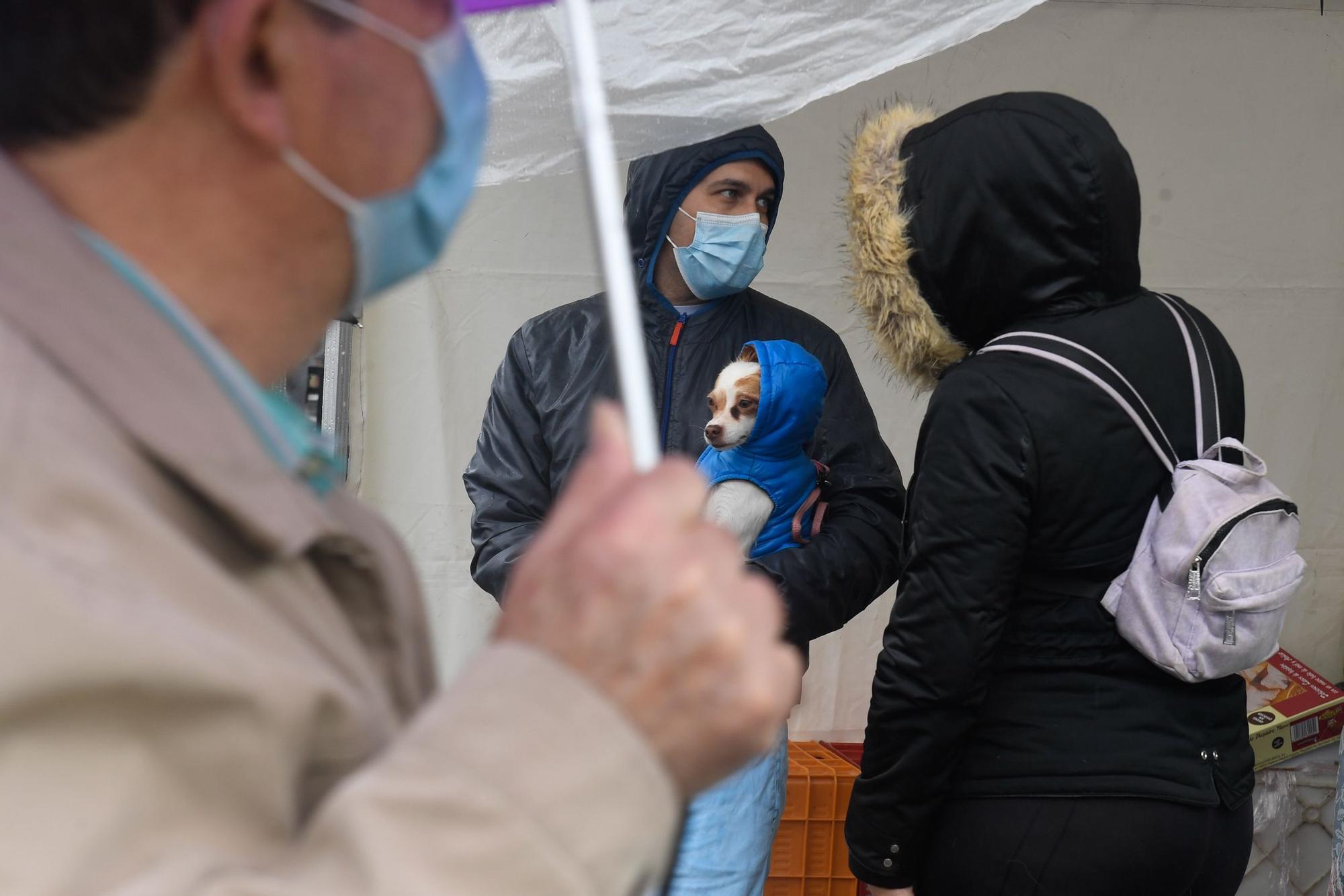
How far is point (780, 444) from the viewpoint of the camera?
2.39 metres

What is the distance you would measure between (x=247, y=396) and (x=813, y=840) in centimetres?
282

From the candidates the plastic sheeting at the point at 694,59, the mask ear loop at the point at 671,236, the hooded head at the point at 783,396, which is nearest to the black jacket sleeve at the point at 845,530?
the hooded head at the point at 783,396

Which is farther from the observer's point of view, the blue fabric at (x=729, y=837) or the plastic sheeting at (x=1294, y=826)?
the plastic sheeting at (x=1294, y=826)

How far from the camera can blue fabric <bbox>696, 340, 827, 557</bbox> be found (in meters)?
2.32

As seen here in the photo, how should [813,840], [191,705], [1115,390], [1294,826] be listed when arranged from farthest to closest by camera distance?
1. [1294,826]
2. [813,840]
3. [1115,390]
4. [191,705]

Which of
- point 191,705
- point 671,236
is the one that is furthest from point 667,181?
point 191,705

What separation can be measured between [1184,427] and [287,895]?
1.60 meters

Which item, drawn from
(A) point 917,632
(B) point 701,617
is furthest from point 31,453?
(A) point 917,632

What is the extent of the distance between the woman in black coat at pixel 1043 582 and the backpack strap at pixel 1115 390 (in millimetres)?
10

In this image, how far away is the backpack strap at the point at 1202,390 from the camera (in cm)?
182

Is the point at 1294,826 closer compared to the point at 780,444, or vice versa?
the point at 780,444

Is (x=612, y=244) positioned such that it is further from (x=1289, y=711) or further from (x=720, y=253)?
(x=1289, y=711)

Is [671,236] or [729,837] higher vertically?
[671,236]

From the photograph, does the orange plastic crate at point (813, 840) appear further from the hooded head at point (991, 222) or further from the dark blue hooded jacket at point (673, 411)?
the hooded head at point (991, 222)
